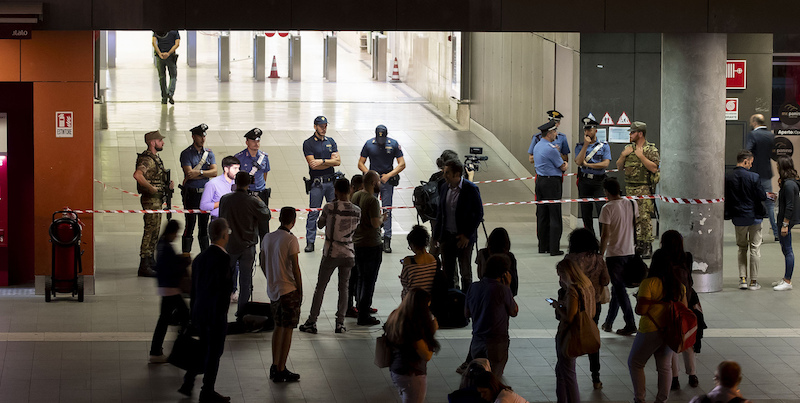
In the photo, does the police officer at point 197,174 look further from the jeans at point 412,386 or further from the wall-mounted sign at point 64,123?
the jeans at point 412,386

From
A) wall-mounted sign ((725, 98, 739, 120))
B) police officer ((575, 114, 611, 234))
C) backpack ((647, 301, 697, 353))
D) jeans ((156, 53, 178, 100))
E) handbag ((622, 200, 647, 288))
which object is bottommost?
backpack ((647, 301, 697, 353))

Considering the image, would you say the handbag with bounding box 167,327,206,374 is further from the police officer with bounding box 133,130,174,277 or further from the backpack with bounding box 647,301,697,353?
the police officer with bounding box 133,130,174,277

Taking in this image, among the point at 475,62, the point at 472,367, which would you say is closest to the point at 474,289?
the point at 472,367

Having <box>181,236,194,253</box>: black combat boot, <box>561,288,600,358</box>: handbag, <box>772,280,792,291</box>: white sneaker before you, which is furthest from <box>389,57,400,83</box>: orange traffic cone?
<box>561,288,600,358</box>: handbag

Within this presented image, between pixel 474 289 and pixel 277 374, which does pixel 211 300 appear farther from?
pixel 474 289

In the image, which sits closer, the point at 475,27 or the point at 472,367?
the point at 472,367

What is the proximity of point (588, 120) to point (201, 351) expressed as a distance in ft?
26.3

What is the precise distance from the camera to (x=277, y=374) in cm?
989

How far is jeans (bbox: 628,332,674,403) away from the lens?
8992 mm

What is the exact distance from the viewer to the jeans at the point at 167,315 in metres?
9.95

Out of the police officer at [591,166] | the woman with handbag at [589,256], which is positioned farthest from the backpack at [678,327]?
the police officer at [591,166]

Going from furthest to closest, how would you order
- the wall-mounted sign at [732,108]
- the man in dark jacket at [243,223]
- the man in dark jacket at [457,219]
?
the wall-mounted sign at [732,108]
the man in dark jacket at [457,219]
the man in dark jacket at [243,223]

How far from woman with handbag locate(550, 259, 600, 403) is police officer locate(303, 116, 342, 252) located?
6.99 metres

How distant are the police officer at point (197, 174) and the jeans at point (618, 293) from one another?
199 inches
